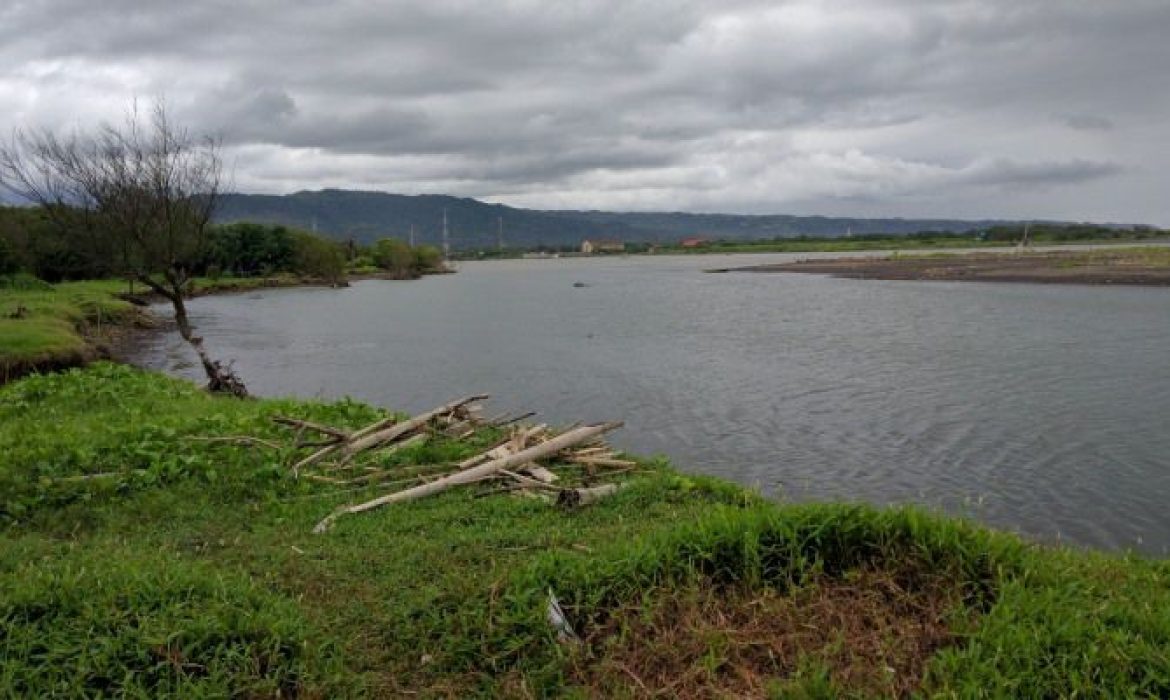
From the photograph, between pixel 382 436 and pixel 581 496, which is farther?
pixel 382 436

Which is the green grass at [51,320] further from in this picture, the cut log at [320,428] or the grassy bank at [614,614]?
the grassy bank at [614,614]

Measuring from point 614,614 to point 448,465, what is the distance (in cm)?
593

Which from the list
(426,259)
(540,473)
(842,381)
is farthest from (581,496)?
(426,259)

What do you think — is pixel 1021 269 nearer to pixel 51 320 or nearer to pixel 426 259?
pixel 51 320

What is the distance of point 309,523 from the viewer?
9.43 metres

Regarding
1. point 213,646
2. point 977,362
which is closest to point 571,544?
point 213,646

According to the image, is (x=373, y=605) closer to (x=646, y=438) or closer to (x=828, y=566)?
(x=828, y=566)

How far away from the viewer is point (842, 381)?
2936cm

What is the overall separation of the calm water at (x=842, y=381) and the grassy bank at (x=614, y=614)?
7.39 metres

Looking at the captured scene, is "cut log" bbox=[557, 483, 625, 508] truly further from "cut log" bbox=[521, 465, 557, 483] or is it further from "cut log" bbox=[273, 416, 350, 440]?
"cut log" bbox=[273, 416, 350, 440]

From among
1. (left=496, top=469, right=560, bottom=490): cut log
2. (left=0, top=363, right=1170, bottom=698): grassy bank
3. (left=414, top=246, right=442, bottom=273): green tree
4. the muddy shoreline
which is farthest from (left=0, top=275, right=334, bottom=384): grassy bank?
(left=414, top=246, right=442, bottom=273): green tree

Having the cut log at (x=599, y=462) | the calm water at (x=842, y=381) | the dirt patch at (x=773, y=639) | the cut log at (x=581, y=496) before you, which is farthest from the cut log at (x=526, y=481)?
the calm water at (x=842, y=381)

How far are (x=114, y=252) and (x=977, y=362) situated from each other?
101 feet

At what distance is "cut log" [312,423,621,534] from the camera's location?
9.68m
